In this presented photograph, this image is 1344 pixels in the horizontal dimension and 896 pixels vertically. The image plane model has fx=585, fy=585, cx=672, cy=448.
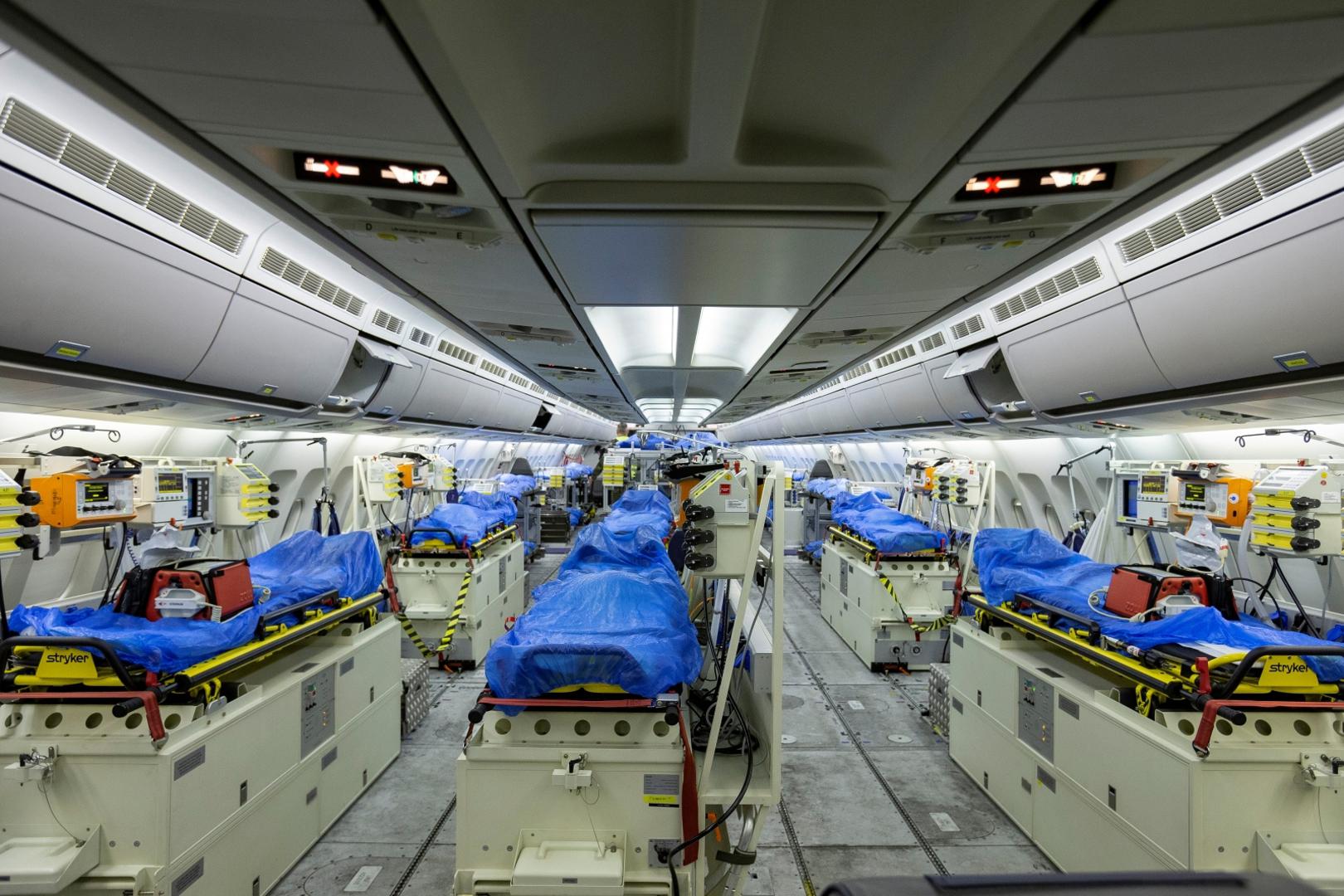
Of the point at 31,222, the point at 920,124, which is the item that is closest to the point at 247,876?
the point at 31,222

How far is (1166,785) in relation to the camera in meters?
3.14

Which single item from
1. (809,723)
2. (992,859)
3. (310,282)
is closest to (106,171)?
(310,282)

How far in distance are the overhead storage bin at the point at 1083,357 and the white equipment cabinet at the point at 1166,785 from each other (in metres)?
2.03

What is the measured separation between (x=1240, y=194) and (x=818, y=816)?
481 centimetres

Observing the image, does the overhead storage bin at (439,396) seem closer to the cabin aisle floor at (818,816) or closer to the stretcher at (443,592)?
the stretcher at (443,592)

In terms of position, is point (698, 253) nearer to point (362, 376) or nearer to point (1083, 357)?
point (1083, 357)

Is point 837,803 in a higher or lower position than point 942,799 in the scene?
lower

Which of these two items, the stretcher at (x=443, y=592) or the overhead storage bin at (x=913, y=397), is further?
the stretcher at (x=443, y=592)

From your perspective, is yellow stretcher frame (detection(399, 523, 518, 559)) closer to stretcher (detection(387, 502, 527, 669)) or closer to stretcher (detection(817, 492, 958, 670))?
stretcher (detection(387, 502, 527, 669))

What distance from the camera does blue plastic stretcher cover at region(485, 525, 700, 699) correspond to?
2.81 meters

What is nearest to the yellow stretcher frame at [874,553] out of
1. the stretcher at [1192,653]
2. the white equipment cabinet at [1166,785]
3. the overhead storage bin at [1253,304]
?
the stretcher at [1192,653]

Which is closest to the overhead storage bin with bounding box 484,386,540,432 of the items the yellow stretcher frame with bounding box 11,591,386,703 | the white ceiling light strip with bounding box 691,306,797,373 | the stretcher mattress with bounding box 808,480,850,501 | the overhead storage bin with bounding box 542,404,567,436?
the overhead storage bin with bounding box 542,404,567,436

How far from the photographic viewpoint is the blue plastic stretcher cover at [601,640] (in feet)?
9.21

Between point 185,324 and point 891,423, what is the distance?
8.25 metres
